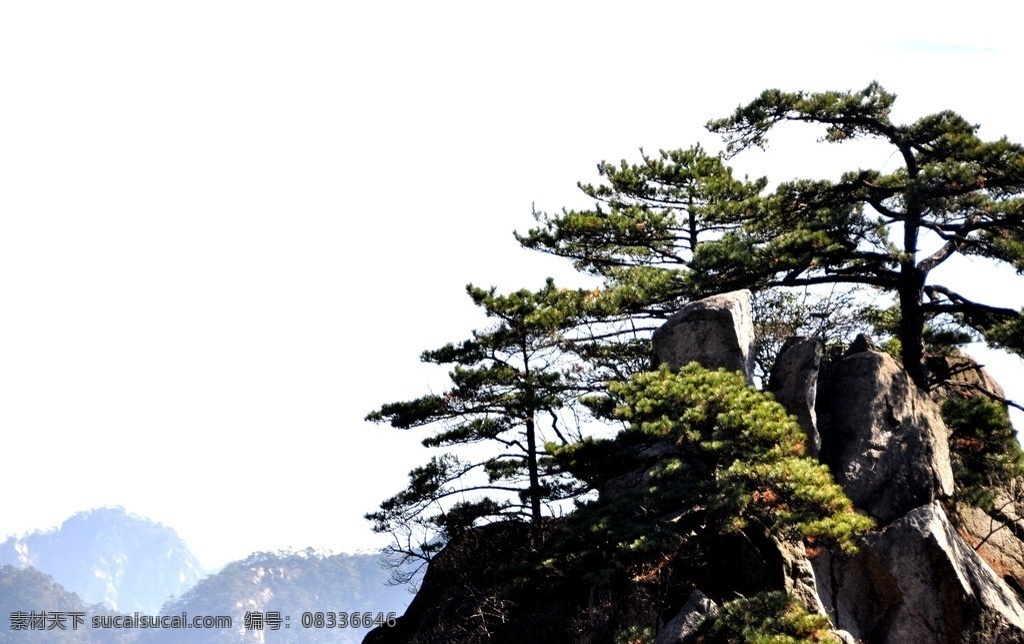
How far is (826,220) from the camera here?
18141 millimetres

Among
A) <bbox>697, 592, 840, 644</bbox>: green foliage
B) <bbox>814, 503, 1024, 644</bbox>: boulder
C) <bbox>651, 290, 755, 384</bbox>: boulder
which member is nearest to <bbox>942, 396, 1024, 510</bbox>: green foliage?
<bbox>814, 503, 1024, 644</bbox>: boulder

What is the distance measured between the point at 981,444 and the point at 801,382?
13.2 ft

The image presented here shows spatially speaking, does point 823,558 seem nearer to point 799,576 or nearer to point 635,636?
point 799,576

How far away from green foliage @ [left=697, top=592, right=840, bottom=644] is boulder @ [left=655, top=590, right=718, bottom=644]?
0.12 meters

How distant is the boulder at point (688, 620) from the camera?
1366cm

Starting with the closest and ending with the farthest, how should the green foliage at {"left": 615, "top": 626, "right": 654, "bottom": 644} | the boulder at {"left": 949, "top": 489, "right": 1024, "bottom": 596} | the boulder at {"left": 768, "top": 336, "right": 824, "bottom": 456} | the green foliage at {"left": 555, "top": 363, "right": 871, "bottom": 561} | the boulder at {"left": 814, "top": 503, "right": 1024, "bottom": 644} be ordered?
1. the green foliage at {"left": 555, "top": 363, "right": 871, "bottom": 561}
2. the green foliage at {"left": 615, "top": 626, "right": 654, "bottom": 644}
3. the boulder at {"left": 814, "top": 503, "right": 1024, "bottom": 644}
4. the boulder at {"left": 768, "top": 336, "right": 824, "bottom": 456}
5. the boulder at {"left": 949, "top": 489, "right": 1024, "bottom": 596}

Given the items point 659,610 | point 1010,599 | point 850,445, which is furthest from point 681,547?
point 1010,599

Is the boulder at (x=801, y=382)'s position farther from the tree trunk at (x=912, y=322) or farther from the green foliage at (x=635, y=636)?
the green foliage at (x=635, y=636)

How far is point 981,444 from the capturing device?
18.1m

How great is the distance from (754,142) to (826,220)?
2123 millimetres

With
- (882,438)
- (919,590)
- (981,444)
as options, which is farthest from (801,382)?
(981,444)

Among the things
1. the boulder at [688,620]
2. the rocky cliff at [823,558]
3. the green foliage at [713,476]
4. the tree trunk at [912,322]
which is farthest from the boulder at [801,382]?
the boulder at [688,620]

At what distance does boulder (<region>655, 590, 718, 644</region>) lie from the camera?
1366cm

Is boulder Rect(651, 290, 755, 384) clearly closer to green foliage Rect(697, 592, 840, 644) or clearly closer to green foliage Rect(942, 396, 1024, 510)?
green foliage Rect(942, 396, 1024, 510)
